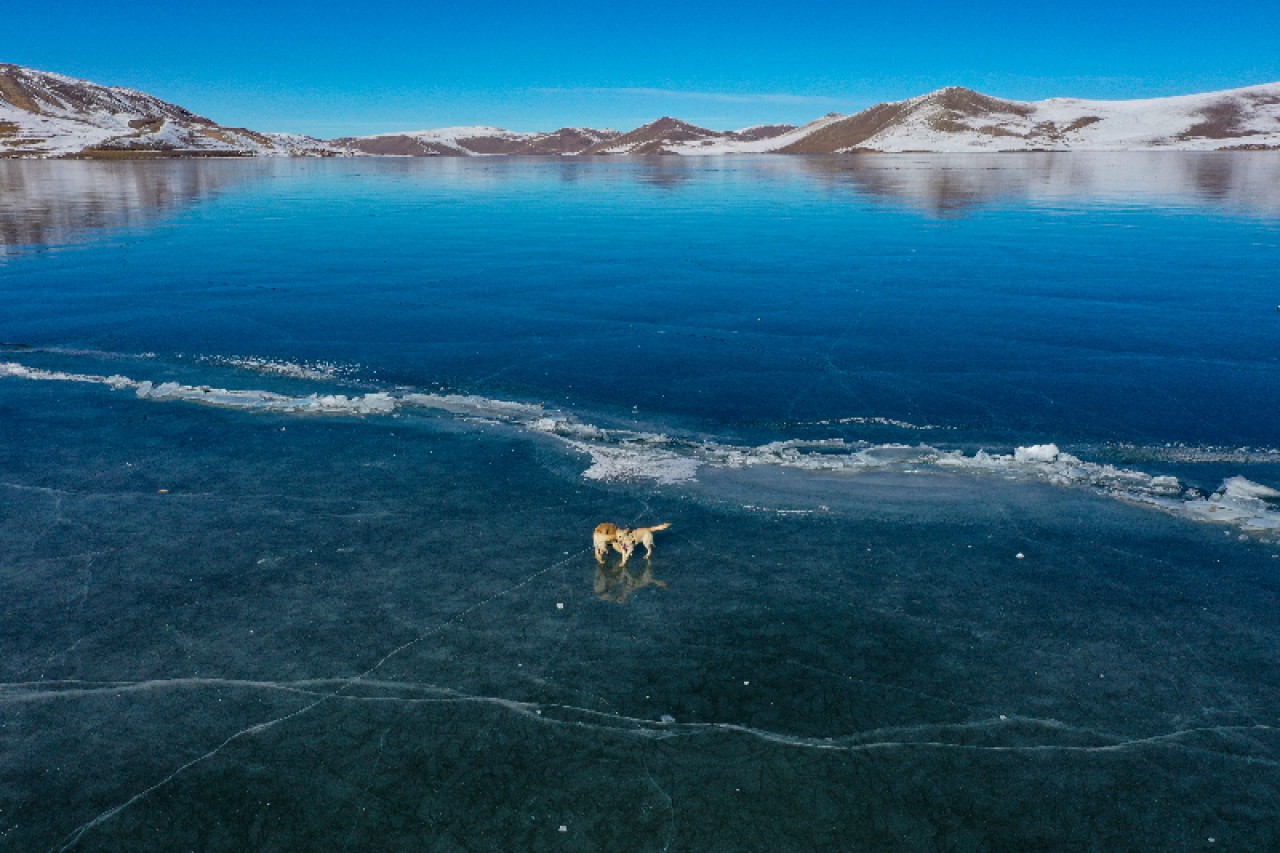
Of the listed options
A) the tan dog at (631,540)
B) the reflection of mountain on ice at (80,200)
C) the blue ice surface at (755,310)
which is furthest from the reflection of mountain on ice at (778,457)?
the reflection of mountain on ice at (80,200)

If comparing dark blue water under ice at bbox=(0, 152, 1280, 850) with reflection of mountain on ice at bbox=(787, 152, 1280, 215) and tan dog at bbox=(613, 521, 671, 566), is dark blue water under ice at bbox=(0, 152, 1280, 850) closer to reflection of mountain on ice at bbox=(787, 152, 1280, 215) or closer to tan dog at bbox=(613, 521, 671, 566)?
tan dog at bbox=(613, 521, 671, 566)

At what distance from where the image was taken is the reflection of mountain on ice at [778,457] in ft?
34.8

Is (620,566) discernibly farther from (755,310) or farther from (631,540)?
(755,310)

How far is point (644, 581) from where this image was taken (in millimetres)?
8844

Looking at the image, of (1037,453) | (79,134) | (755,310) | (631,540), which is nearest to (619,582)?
→ (631,540)

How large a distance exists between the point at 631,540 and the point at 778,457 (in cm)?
401

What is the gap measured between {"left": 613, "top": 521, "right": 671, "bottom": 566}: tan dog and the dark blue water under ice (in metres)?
0.28

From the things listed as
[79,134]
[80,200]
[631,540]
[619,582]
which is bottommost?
→ [619,582]

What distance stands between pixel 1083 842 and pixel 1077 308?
2030cm

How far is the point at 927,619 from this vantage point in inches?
317

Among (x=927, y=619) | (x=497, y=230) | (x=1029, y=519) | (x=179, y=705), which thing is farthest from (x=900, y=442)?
(x=497, y=230)

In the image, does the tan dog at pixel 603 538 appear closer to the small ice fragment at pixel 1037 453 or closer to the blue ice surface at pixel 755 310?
the blue ice surface at pixel 755 310

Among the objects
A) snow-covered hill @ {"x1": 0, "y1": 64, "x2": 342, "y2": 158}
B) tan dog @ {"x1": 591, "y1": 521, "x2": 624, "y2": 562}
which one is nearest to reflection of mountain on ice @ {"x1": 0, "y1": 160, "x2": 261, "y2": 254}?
tan dog @ {"x1": 591, "y1": 521, "x2": 624, "y2": 562}

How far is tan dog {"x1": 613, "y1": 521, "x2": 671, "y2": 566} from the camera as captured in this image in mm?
9000
